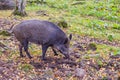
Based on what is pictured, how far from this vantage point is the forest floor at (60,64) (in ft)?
24.5

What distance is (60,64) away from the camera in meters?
8.28

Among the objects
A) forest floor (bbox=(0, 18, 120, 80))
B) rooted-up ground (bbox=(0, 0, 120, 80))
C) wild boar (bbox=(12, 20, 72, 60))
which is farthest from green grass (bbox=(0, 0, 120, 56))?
wild boar (bbox=(12, 20, 72, 60))

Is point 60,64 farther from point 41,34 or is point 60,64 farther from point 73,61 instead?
point 41,34

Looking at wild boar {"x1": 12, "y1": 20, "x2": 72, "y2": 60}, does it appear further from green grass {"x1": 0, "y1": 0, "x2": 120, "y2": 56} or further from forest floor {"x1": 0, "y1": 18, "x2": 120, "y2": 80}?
green grass {"x1": 0, "y1": 0, "x2": 120, "y2": 56}

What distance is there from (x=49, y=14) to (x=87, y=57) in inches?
326

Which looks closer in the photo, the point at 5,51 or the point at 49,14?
→ the point at 5,51

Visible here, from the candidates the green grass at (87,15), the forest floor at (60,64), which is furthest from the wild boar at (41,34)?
the green grass at (87,15)

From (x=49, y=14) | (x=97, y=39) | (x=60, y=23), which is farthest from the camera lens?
(x=49, y=14)

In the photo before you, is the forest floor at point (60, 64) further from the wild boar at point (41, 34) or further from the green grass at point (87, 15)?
the green grass at point (87, 15)

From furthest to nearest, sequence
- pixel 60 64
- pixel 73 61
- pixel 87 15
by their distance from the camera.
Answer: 1. pixel 87 15
2. pixel 73 61
3. pixel 60 64

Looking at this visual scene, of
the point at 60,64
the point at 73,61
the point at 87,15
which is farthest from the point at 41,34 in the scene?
the point at 87,15

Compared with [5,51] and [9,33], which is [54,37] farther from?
[9,33]

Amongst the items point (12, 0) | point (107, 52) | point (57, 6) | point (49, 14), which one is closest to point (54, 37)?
point (107, 52)

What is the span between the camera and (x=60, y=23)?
13.4m
